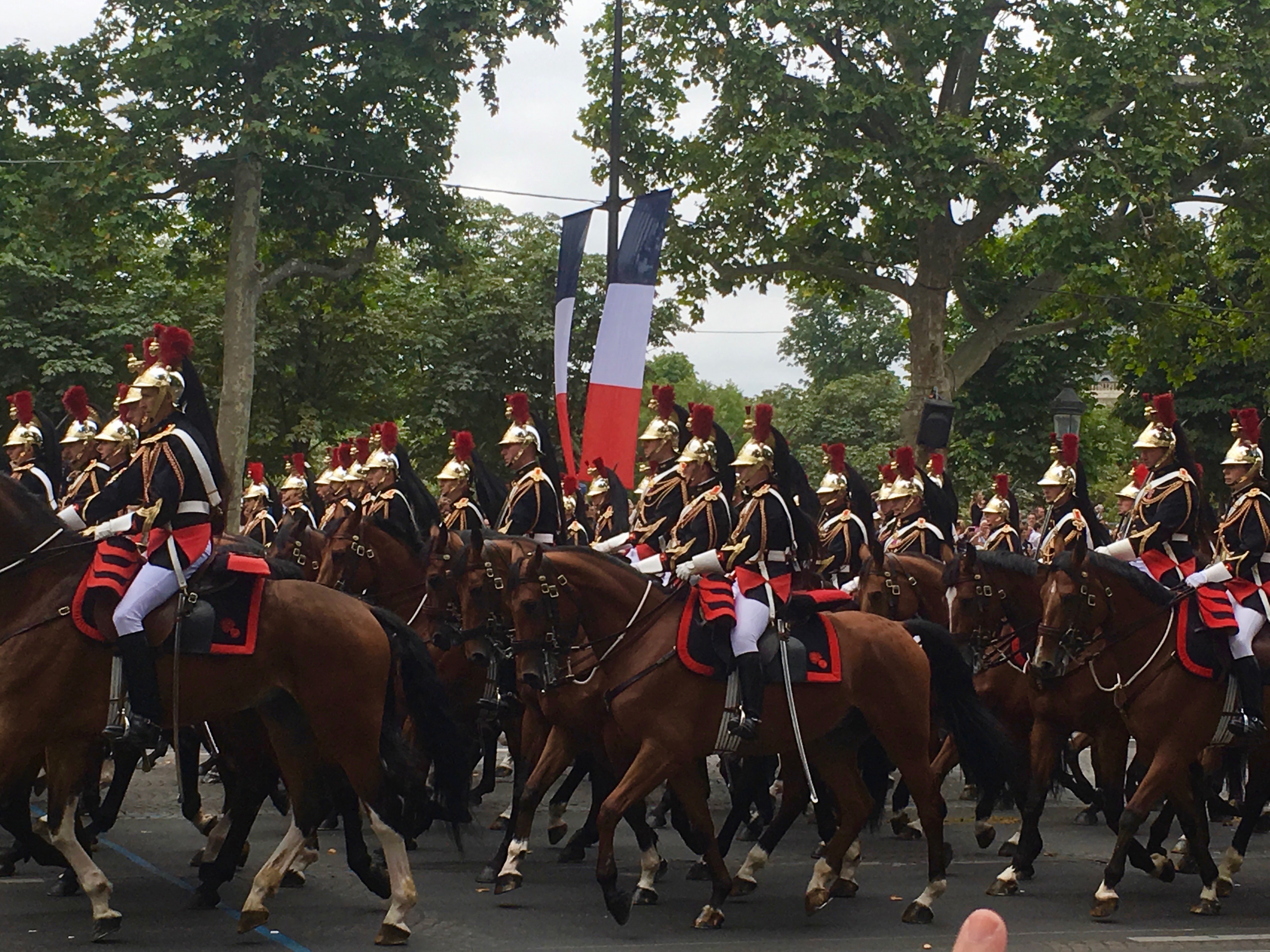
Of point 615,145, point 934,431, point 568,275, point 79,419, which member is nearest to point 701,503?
point 79,419

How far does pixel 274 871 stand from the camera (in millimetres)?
8805

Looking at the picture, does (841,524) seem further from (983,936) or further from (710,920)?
(983,936)

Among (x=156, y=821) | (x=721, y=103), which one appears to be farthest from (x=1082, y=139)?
(x=156, y=821)

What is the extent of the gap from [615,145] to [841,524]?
449 inches

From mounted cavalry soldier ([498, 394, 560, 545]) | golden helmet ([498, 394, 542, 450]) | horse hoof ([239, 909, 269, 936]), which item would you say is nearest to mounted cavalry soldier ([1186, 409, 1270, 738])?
mounted cavalry soldier ([498, 394, 560, 545])

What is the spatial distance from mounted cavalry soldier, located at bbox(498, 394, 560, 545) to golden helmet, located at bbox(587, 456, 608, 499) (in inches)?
156

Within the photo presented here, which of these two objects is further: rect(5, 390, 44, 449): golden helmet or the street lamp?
the street lamp

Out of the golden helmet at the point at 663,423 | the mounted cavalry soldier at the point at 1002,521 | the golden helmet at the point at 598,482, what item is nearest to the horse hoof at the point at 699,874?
the golden helmet at the point at 663,423

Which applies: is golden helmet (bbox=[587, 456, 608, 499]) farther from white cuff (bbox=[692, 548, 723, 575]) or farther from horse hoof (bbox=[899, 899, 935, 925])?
horse hoof (bbox=[899, 899, 935, 925])

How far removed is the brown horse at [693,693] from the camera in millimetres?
9453

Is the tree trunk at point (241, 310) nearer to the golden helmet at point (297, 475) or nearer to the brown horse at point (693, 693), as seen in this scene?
the golden helmet at point (297, 475)

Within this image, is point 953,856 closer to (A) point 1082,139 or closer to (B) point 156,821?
(B) point 156,821

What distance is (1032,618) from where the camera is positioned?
39.2 feet

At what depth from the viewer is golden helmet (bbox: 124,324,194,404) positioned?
28.0ft
